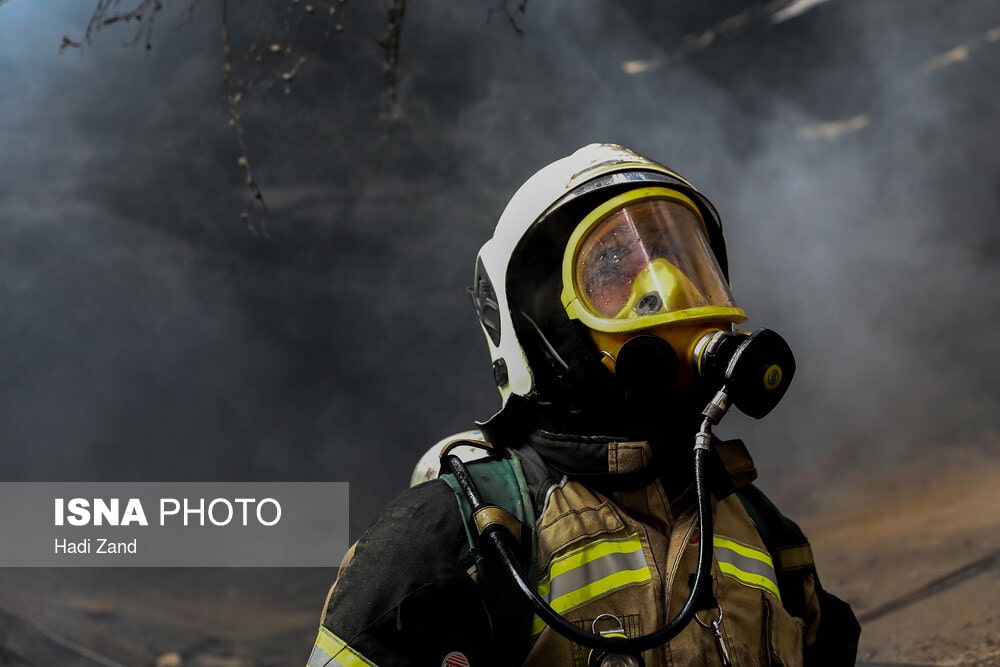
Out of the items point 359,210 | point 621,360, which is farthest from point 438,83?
point 621,360

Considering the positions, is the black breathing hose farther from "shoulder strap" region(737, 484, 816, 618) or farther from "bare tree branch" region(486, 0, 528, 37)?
"bare tree branch" region(486, 0, 528, 37)

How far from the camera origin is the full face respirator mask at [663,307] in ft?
4.24

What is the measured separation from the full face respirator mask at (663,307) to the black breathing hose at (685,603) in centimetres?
7

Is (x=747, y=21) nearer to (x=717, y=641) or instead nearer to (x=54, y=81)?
(x=54, y=81)

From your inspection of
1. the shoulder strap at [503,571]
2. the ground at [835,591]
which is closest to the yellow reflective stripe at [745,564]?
the shoulder strap at [503,571]

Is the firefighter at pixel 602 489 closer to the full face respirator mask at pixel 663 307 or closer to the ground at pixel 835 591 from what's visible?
the full face respirator mask at pixel 663 307

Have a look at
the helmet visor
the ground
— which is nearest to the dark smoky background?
the ground

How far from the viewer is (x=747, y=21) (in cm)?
473

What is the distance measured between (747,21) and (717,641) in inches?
164

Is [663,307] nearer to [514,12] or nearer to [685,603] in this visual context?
[685,603]

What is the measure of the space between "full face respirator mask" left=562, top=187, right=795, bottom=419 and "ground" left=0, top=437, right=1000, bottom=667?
2734mm

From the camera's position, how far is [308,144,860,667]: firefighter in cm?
118

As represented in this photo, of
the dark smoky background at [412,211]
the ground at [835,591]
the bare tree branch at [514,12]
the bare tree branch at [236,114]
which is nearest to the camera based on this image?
the bare tree branch at [236,114]

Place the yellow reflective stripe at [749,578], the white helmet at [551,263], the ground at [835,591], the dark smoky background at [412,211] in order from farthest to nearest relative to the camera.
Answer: the dark smoky background at [412,211] < the ground at [835,591] < the white helmet at [551,263] < the yellow reflective stripe at [749,578]
